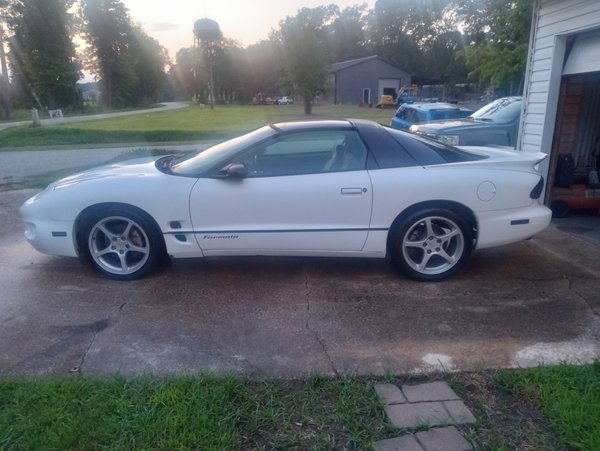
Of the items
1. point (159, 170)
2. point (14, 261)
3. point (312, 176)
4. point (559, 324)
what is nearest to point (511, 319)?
point (559, 324)

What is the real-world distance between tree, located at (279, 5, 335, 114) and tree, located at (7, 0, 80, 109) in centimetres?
2320

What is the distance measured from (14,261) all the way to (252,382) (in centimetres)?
337

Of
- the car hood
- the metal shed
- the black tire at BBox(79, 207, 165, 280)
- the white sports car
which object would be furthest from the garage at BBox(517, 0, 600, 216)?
the metal shed

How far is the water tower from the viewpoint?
187ft

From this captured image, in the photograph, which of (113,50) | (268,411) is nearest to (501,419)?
(268,411)

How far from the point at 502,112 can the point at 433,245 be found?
604 centimetres

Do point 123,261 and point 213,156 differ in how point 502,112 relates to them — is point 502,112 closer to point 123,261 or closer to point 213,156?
point 213,156

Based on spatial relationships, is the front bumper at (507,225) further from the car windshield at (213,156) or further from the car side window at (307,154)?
the car windshield at (213,156)

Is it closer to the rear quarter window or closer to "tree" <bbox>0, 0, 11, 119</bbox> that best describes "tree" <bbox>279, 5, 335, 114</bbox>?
"tree" <bbox>0, 0, 11, 119</bbox>

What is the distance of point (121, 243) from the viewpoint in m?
4.28

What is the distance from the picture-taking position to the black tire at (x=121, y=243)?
13.6ft

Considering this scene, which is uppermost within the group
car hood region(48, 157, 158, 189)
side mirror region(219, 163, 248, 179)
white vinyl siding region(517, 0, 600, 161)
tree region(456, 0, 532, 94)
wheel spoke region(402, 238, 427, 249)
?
tree region(456, 0, 532, 94)

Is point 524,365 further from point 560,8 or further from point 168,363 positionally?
point 560,8

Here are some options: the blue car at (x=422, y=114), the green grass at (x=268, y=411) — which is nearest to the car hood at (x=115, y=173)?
the green grass at (x=268, y=411)
